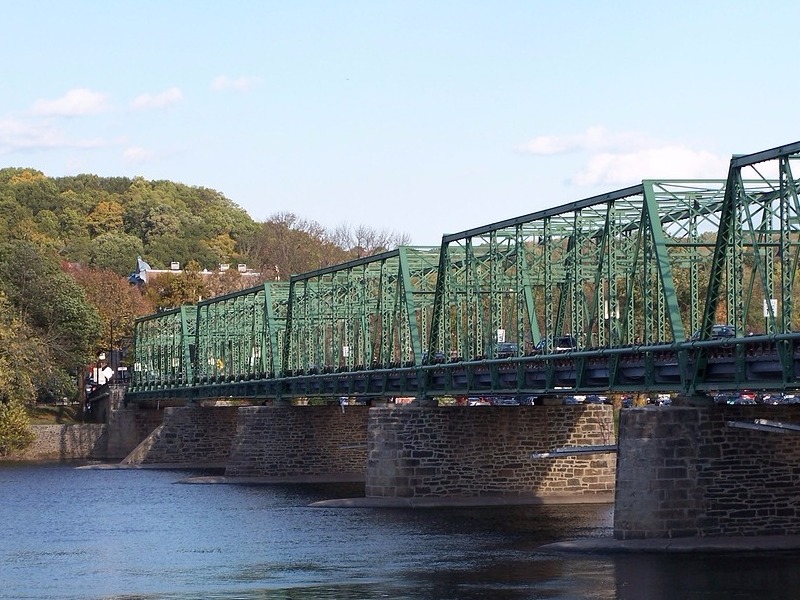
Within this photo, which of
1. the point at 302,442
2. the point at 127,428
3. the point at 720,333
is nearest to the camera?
the point at 720,333

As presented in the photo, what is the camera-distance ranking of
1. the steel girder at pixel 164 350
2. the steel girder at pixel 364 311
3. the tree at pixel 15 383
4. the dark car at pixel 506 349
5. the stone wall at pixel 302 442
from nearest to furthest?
the dark car at pixel 506 349, the steel girder at pixel 364 311, the stone wall at pixel 302 442, the tree at pixel 15 383, the steel girder at pixel 164 350

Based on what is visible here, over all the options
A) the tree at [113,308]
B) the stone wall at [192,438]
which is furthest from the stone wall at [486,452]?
the tree at [113,308]

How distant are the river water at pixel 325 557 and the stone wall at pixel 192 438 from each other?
27.8 m

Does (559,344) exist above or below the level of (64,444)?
above

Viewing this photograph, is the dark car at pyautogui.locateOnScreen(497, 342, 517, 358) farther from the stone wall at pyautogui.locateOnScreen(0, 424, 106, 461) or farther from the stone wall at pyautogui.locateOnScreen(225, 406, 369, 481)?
the stone wall at pyautogui.locateOnScreen(0, 424, 106, 461)

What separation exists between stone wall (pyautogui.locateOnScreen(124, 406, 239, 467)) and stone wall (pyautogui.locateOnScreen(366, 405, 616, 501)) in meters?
38.8

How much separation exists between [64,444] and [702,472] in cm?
7907

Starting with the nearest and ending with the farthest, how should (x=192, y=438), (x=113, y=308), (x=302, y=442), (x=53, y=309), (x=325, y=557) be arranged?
(x=325, y=557) → (x=302, y=442) → (x=192, y=438) → (x=53, y=309) → (x=113, y=308)

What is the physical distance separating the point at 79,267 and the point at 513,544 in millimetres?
130712

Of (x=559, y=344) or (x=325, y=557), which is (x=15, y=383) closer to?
(x=559, y=344)

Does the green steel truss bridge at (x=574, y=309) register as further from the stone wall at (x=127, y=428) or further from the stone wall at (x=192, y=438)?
the stone wall at (x=127, y=428)

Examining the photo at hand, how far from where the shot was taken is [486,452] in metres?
64.3

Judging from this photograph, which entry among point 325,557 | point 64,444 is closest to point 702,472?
point 325,557

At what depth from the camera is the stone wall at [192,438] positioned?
4033 inches
